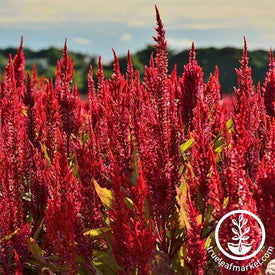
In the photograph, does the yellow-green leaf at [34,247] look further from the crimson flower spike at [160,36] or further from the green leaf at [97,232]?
the crimson flower spike at [160,36]

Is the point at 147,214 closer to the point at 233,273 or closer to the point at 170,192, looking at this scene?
the point at 170,192

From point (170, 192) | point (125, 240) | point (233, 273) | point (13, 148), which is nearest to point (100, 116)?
point (13, 148)

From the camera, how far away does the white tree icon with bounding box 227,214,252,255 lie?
46.9 inches

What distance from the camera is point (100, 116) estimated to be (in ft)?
8.94

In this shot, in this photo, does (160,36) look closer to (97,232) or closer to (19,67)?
(97,232)

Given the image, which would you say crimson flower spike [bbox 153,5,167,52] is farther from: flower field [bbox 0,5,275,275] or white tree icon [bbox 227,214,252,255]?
white tree icon [bbox 227,214,252,255]

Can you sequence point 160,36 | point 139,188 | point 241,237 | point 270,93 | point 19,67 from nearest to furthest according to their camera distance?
point 241,237 < point 139,188 < point 160,36 < point 270,93 < point 19,67

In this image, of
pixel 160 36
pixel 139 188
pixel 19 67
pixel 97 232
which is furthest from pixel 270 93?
pixel 19 67

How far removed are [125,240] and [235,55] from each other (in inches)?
827

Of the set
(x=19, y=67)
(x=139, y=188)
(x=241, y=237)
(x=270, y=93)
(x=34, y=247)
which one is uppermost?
(x=19, y=67)

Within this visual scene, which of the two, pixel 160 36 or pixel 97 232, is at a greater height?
pixel 160 36

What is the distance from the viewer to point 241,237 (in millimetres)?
1211

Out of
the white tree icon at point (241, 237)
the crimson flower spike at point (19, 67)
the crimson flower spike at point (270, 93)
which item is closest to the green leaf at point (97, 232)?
the white tree icon at point (241, 237)

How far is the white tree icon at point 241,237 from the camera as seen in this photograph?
119cm
